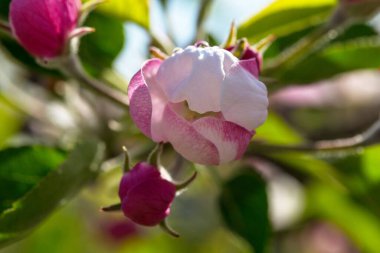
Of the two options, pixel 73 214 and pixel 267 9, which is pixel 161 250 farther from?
pixel 267 9

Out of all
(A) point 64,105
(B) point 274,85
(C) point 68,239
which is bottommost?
(C) point 68,239

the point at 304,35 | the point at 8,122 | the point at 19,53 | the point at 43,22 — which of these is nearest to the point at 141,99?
the point at 43,22

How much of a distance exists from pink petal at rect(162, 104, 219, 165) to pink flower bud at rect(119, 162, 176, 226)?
63 millimetres

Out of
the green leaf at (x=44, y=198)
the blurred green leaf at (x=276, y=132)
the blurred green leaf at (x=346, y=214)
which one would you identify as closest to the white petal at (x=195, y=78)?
the green leaf at (x=44, y=198)

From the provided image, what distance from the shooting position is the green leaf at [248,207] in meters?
1.57

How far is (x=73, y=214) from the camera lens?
8.27ft

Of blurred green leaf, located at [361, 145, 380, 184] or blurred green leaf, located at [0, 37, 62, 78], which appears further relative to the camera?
blurred green leaf, located at [361, 145, 380, 184]

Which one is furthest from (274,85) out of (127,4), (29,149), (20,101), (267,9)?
(20,101)

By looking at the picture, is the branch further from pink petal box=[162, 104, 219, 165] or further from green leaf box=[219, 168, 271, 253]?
pink petal box=[162, 104, 219, 165]

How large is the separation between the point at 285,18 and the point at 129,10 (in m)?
0.29

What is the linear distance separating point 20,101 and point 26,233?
0.83 meters

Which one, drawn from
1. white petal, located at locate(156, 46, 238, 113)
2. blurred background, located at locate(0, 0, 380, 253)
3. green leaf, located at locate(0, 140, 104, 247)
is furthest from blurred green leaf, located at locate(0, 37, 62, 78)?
white petal, located at locate(156, 46, 238, 113)

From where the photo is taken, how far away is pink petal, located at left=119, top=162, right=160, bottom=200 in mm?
1107

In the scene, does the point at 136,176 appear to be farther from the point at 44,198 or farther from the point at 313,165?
the point at 313,165
